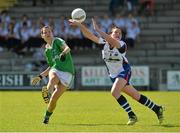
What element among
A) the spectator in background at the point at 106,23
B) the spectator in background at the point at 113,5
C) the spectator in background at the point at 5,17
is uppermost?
the spectator in background at the point at 113,5

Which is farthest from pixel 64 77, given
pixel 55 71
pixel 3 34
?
pixel 3 34

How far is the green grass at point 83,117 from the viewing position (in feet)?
46.7

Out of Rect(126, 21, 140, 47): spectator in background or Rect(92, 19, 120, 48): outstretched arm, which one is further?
Rect(126, 21, 140, 47): spectator in background

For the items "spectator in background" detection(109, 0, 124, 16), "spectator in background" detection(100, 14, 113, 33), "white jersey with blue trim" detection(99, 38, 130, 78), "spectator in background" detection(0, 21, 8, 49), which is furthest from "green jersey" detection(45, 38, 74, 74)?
"spectator in background" detection(109, 0, 124, 16)

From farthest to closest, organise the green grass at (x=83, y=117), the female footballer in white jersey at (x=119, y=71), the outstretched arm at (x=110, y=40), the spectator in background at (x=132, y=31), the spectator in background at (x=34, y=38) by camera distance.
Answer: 1. the spectator in background at (x=34, y=38)
2. the spectator in background at (x=132, y=31)
3. the female footballer in white jersey at (x=119, y=71)
4. the outstretched arm at (x=110, y=40)
5. the green grass at (x=83, y=117)

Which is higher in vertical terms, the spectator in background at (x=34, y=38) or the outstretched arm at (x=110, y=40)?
the outstretched arm at (x=110, y=40)

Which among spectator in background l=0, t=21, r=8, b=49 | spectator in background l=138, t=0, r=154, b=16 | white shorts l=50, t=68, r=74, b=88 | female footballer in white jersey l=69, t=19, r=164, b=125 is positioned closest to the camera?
female footballer in white jersey l=69, t=19, r=164, b=125

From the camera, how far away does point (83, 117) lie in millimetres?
17172

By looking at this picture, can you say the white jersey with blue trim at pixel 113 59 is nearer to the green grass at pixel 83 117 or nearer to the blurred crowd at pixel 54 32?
the green grass at pixel 83 117

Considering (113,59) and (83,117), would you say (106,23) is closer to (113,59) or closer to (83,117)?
(83,117)

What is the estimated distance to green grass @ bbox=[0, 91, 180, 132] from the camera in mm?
14242

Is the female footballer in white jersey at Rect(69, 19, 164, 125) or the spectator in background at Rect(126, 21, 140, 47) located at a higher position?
the female footballer in white jersey at Rect(69, 19, 164, 125)

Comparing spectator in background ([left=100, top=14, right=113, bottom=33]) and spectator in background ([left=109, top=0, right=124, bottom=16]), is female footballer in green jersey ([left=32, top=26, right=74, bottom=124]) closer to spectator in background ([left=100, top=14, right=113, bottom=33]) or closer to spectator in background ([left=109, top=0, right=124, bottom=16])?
spectator in background ([left=100, top=14, right=113, bottom=33])

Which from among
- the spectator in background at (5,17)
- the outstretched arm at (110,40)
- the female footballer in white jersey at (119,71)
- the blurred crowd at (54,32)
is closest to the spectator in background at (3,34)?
the blurred crowd at (54,32)
